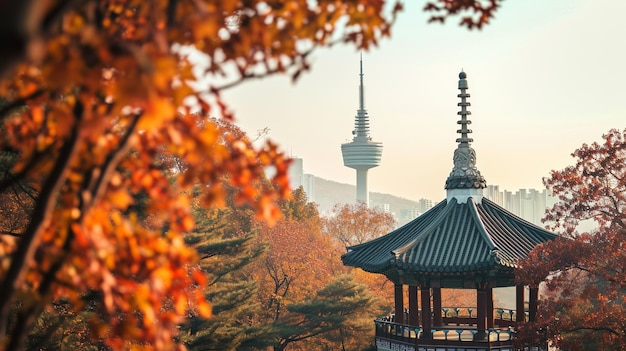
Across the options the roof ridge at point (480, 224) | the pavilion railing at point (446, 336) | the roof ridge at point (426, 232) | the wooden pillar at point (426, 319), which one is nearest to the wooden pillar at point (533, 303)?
the pavilion railing at point (446, 336)

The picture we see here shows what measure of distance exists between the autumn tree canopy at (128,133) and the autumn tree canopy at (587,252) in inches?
441

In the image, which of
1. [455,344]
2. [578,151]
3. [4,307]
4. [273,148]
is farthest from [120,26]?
[455,344]

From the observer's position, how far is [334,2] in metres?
3.36

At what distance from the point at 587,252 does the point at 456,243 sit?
11.4 ft

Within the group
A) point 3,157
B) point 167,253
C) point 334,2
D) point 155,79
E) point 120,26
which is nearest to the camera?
point 155,79

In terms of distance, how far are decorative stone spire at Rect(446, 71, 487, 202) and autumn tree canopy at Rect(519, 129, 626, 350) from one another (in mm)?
2434

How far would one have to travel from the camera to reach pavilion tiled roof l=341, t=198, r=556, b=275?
54.5ft

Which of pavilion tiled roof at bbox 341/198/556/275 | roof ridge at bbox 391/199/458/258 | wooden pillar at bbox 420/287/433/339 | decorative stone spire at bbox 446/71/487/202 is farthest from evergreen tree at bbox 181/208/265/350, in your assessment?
decorative stone spire at bbox 446/71/487/202

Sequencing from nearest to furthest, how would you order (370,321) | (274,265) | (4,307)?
(4,307) < (370,321) < (274,265)

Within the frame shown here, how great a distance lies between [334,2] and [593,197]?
12.5 metres

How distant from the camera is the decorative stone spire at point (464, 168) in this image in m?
18.0

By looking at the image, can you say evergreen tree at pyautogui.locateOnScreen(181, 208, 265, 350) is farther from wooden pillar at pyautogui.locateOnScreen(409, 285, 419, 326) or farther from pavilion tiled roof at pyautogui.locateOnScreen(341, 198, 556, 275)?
wooden pillar at pyautogui.locateOnScreen(409, 285, 419, 326)

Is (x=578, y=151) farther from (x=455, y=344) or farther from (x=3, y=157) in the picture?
(x=3, y=157)

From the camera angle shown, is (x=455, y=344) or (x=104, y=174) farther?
(x=455, y=344)
